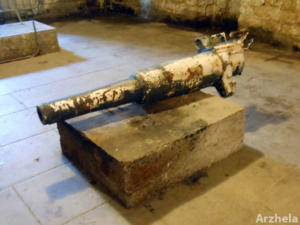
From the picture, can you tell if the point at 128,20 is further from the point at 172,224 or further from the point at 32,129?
the point at 172,224

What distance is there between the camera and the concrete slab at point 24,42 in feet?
12.7

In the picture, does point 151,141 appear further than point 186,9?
No

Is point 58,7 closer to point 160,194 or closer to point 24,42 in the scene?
point 24,42

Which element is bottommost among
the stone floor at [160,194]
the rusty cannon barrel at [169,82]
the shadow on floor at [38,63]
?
the stone floor at [160,194]

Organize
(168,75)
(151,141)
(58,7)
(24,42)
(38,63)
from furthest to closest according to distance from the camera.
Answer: (58,7)
(24,42)
(38,63)
(168,75)
(151,141)

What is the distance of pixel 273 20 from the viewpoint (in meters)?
4.21

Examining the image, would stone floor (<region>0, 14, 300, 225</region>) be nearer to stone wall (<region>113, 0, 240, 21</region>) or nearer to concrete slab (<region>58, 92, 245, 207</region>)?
concrete slab (<region>58, 92, 245, 207</region>)

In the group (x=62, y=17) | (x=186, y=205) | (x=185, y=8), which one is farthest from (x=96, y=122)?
(x=62, y=17)

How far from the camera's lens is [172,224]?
151 cm

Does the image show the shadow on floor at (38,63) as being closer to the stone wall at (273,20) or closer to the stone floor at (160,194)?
the stone floor at (160,194)

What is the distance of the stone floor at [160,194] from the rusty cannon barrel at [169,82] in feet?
1.45

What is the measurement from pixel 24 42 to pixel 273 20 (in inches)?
126

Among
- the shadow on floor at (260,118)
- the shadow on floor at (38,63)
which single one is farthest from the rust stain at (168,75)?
the shadow on floor at (38,63)

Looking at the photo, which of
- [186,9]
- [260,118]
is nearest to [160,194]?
[260,118]
